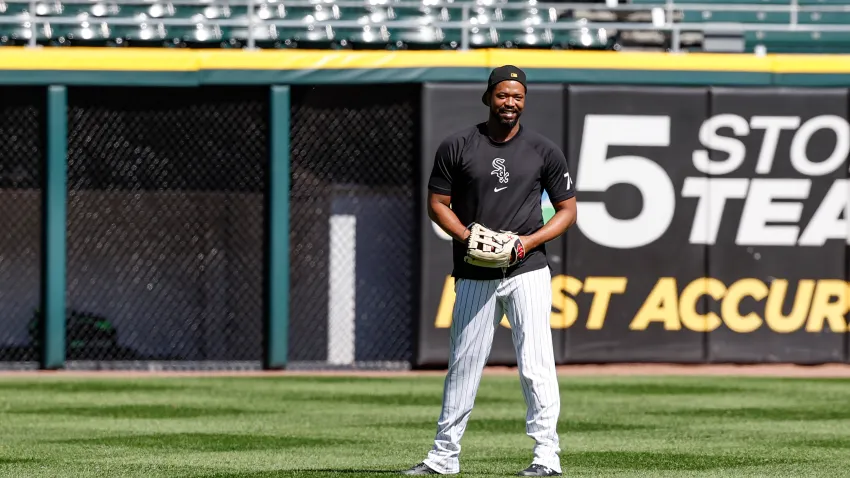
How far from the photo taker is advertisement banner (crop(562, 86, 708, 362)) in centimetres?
1617

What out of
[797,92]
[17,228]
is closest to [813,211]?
[797,92]

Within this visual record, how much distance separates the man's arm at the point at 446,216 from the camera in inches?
276

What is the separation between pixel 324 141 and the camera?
16031 mm

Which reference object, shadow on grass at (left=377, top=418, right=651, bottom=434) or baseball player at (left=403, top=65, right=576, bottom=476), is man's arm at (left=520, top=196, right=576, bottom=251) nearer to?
baseball player at (left=403, top=65, right=576, bottom=476)

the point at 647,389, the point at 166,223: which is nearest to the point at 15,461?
the point at 647,389

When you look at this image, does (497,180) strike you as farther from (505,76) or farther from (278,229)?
(278,229)

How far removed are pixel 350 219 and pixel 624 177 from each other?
2909 millimetres

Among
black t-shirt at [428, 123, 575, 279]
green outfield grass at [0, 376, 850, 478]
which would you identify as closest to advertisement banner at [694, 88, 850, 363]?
green outfield grass at [0, 376, 850, 478]

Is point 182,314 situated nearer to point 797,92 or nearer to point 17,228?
point 17,228

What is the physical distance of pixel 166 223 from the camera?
1596 centimetres

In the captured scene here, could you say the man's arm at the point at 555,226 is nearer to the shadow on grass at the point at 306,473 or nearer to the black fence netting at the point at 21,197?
the shadow on grass at the point at 306,473

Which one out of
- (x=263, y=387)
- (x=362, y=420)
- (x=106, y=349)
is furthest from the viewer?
(x=106, y=349)

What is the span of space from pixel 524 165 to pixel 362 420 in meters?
4.27

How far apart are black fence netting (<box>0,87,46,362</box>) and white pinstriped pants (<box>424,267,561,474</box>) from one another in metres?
9.57
